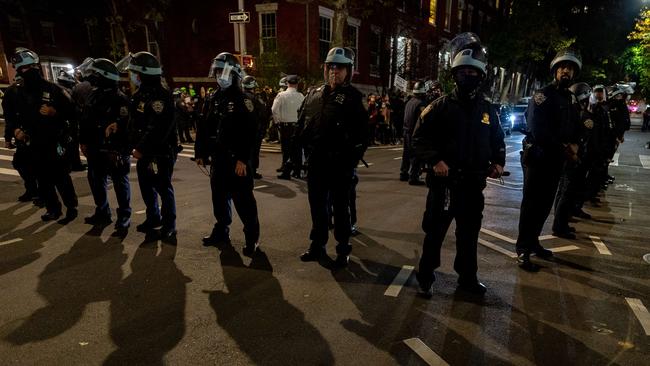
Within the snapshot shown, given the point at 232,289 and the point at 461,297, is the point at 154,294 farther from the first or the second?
the point at 461,297

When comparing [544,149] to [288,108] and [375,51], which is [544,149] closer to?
[288,108]

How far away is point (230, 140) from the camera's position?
438 cm

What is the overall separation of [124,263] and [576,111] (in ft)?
16.3

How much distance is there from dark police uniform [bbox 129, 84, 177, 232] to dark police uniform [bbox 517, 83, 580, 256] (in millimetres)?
3990

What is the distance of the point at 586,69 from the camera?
39.7 meters

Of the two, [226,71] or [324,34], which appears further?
[324,34]

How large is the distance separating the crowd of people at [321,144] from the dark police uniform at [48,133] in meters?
0.01

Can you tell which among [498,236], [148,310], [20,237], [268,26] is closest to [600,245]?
[498,236]

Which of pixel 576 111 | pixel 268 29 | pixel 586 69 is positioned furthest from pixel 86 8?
pixel 586 69

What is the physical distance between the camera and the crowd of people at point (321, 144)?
11.4ft

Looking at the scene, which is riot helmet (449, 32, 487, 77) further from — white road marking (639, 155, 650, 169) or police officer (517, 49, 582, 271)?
white road marking (639, 155, 650, 169)

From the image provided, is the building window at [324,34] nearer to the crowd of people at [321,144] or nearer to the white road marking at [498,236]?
the crowd of people at [321,144]

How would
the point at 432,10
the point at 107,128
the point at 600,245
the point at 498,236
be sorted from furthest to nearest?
the point at 432,10
the point at 498,236
the point at 600,245
the point at 107,128

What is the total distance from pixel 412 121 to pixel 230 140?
469 cm
